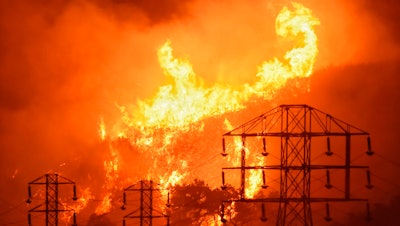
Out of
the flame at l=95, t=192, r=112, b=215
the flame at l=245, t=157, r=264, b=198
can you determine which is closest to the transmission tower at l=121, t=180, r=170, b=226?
the flame at l=95, t=192, r=112, b=215

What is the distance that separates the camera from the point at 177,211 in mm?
185000

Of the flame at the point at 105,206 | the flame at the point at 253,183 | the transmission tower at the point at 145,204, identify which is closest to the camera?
the transmission tower at the point at 145,204

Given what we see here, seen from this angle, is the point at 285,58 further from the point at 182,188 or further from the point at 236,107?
the point at 182,188

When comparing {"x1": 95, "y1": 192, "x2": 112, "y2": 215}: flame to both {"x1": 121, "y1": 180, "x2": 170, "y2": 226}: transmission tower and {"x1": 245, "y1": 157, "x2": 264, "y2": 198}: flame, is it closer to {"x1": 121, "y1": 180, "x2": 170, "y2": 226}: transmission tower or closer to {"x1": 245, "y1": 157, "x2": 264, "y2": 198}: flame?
{"x1": 121, "y1": 180, "x2": 170, "y2": 226}: transmission tower

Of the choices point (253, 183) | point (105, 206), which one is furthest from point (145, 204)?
point (253, 183)

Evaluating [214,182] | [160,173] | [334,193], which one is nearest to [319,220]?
[334,193]

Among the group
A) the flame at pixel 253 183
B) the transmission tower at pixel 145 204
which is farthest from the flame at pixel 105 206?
the flame at pixel 253 183

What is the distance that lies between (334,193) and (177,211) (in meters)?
32.4

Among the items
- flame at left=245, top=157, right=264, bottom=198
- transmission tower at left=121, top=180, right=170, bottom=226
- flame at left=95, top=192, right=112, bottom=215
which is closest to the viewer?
transmission tower at left=121, top=180, right=170, bottom=226

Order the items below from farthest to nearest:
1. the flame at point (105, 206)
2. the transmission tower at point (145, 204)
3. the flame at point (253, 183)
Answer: the flame at point (105, 206), the flame at point (253, 183), the transmission tower at point (145, 204)

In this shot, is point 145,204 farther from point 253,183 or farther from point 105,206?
point 253,183

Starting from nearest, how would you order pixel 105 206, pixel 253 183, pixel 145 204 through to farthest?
pixel 253 183 → pixel 145 204 → pixel 105 206

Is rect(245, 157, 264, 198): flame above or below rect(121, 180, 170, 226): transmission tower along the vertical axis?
above

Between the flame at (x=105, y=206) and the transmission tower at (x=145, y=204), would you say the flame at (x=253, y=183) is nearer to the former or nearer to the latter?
the transmission tower at (x=145, y=204)
